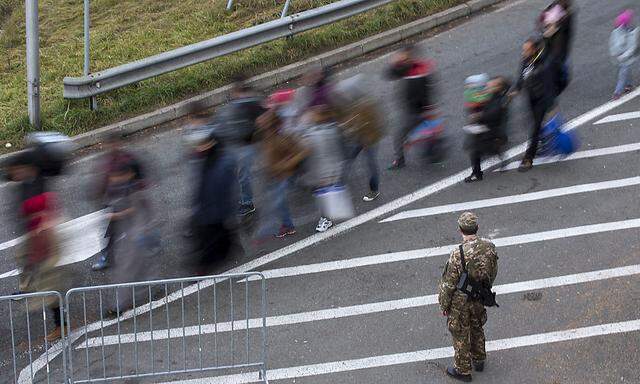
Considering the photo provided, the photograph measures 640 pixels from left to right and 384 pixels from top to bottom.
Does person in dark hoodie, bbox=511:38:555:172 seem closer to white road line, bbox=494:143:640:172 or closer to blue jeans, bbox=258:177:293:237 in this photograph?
white road line, bbox=494:143:640:172

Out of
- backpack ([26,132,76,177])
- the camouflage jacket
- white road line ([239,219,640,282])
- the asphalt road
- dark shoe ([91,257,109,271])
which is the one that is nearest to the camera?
the camouflage jacket

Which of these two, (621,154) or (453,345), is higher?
(621,154)

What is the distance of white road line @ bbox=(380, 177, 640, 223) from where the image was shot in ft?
32.5

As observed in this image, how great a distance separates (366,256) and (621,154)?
12.1ft

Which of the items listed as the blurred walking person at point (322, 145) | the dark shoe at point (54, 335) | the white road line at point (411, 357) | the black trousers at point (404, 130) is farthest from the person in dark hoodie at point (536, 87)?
the dark shoe at point (54, 335)

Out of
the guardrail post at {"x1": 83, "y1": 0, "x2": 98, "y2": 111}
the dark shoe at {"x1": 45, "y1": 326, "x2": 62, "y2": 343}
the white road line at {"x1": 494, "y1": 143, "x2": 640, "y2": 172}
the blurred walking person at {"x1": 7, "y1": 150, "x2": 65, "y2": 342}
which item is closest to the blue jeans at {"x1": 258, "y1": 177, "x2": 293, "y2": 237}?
the blurred walking person at {"x1": 7, "y1": 150, "x2": 65, "y2": 342}

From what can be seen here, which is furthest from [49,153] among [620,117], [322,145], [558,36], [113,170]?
[620,117]

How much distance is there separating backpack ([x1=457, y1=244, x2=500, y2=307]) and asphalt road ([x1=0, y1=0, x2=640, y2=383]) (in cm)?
84

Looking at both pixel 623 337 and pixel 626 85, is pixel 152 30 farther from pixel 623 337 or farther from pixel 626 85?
pixel 623 337

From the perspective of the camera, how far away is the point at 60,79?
44.9 ft

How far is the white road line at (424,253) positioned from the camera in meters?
9.09

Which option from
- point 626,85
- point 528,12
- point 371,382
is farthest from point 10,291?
point 528,12

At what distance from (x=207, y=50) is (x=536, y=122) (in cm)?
495

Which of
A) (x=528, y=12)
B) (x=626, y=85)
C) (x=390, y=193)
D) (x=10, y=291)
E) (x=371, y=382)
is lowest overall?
(x=371, y=382)
